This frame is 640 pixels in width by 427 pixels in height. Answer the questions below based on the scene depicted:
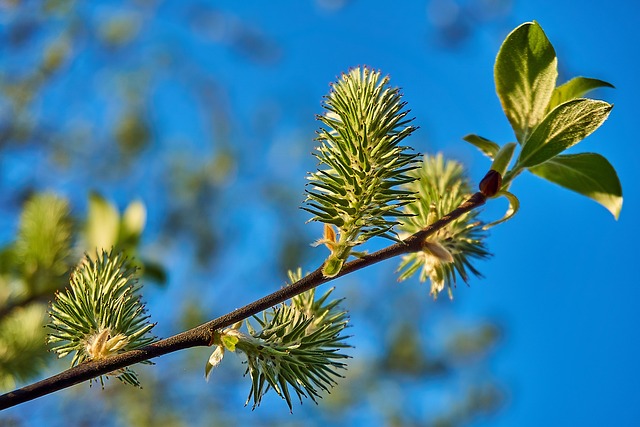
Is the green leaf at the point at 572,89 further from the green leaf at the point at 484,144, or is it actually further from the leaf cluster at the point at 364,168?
the leaf cluster at the point at 364,168

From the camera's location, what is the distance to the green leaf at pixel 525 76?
81 centimetres

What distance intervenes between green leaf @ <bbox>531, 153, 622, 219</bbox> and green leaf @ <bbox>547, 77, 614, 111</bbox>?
84 millimetres

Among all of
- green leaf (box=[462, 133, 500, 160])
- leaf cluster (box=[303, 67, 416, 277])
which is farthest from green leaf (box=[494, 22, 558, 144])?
leaf cluster (box=[303, 67, 416, 277])

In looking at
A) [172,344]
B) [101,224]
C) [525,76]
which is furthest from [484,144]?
[101,224]

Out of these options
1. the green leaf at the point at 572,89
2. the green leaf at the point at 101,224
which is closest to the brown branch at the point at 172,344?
the green leaf at the point at 572,89

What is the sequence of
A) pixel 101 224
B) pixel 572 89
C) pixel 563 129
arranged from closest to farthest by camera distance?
1. pixel 563 129
2. pixel 572 89
3. pixel 101 224

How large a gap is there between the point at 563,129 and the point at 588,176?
0.13 metres

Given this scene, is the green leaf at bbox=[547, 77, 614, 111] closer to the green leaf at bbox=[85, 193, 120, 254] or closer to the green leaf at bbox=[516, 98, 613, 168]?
the green leaf at bbox=[516, 98, 613, 168]

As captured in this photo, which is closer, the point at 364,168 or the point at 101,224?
the point at 364,168

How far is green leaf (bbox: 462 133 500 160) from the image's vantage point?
894 millimetres

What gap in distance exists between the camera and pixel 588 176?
2.87ft

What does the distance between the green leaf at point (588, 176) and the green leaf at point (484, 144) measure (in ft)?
0.20

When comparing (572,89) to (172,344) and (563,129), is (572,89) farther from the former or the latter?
(172,344)

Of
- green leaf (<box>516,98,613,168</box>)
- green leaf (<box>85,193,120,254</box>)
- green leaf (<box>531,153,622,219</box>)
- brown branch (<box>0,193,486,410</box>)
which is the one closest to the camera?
brown branch (<box>0,193,486,410</box>)
